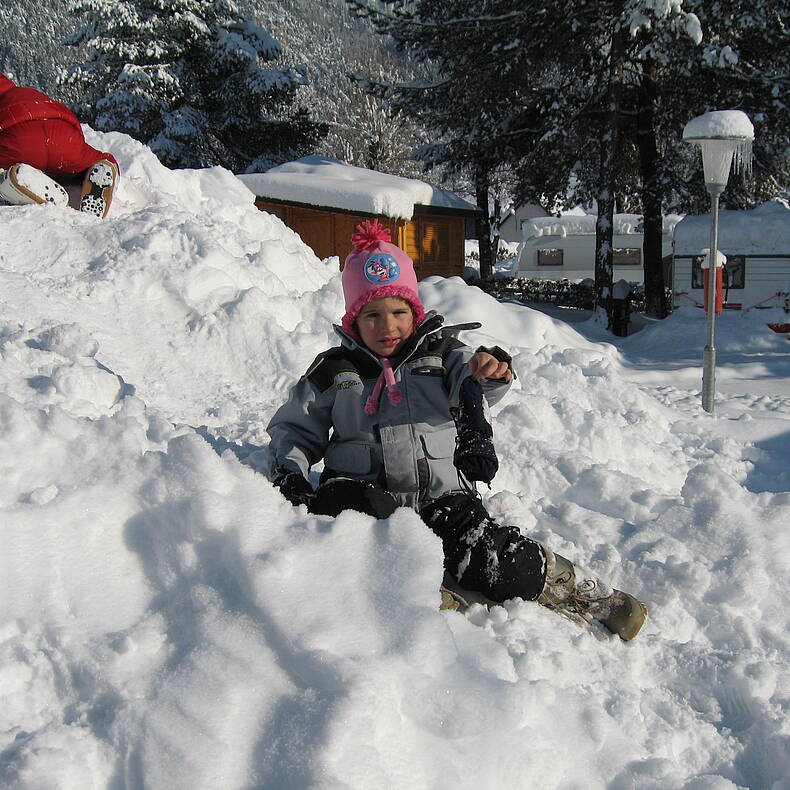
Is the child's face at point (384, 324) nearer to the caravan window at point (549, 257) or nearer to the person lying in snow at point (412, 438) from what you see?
the person lying in snow at point (412, 438)

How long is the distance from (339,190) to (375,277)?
12.2 meters

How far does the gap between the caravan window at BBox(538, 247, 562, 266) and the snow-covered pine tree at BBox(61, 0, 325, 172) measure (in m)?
15.9

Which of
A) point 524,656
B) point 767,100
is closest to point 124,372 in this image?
point 524,656

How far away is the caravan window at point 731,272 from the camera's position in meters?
18.0

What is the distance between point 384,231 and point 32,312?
2814mm

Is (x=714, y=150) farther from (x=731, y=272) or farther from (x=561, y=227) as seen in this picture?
(x=561, y=227)

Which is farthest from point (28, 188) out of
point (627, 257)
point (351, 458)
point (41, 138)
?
point (627, 257)

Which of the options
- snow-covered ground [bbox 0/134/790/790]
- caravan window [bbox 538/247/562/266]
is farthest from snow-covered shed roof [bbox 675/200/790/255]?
snow-covered ground [bbox 0/134/790/790]

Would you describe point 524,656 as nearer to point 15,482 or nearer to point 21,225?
point 15,482

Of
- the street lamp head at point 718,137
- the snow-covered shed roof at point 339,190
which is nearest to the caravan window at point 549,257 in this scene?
the snow-covered shed roof at point 339,190

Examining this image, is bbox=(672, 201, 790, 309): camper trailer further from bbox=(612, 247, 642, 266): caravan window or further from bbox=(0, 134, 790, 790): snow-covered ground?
bbox=(0, 134, 790, 790): snow-covered ground

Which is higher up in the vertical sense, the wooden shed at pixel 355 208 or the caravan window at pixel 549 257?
the wooden shed at pixel 355 208

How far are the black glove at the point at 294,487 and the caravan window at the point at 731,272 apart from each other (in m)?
17.7

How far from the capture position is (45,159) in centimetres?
695
